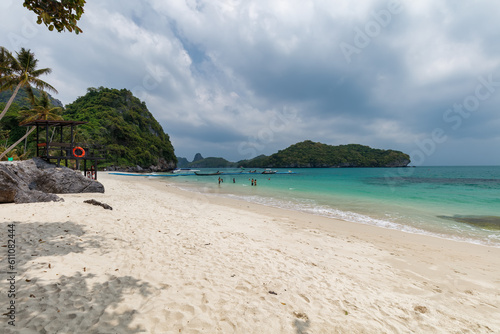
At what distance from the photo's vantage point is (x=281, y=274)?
15.6 feet

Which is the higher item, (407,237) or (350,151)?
(350,151)

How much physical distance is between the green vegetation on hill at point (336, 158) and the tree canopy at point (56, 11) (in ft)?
577

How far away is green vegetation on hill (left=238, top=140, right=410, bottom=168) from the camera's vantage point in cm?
17400

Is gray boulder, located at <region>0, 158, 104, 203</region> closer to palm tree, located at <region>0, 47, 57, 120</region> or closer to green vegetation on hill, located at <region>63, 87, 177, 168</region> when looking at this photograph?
palm tree, located at <region>0, 47, 57, 120</region>

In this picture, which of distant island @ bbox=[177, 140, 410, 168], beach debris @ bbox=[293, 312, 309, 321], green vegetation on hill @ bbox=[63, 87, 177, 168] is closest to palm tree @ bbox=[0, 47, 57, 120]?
beach debris @ bbox=[293, 312, 309, 321]

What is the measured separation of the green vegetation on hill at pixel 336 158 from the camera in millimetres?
174000

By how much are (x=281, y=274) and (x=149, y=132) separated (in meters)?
114

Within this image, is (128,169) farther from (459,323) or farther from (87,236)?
(459,323)

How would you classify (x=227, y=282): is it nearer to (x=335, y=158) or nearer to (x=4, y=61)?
(x=4, y=61)

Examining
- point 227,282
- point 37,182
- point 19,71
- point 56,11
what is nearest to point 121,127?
point 19,71

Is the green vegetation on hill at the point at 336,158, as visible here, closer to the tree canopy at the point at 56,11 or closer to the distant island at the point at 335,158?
the distant island at the point at 335,158

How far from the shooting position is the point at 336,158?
174m

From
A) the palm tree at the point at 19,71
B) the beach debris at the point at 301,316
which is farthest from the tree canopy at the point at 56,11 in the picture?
the palm tree at the point at 19,71

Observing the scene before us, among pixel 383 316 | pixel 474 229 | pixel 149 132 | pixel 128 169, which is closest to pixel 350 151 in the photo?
pixel 149 132
